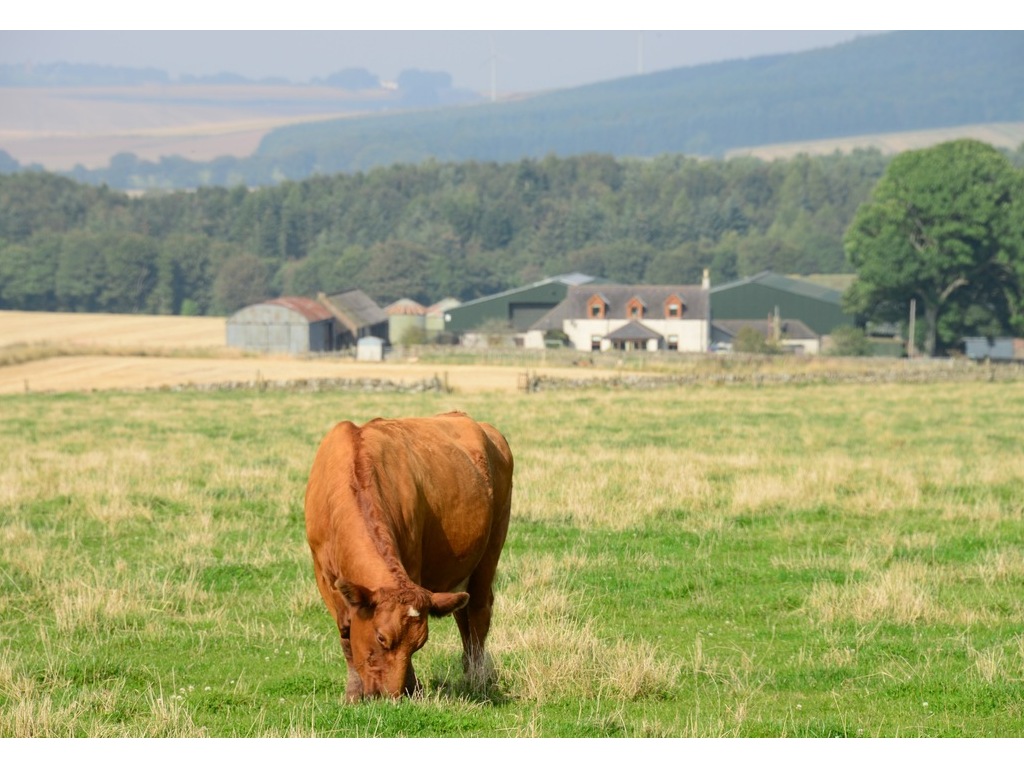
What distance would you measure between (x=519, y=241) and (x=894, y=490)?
564 feet

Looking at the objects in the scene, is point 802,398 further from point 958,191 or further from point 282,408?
point 958,191

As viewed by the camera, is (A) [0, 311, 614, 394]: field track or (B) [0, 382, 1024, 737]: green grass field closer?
(B) [0, 382, 1024, 737]: green grass field

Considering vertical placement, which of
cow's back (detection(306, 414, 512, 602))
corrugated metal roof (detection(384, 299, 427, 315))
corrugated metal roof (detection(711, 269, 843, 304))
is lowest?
corrugated metal roof (detection(384, 299, 427, 315))

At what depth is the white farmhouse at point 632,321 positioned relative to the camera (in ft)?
306

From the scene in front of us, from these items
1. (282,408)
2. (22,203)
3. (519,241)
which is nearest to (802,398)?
(282,408)

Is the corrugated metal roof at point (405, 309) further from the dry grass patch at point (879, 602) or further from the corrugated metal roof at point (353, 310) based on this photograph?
the dry grass patch at point (879, 602)

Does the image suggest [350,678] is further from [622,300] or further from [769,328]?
[769,328]

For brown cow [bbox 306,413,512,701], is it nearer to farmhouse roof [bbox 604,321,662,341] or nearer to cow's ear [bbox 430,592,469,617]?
cow's ear [bbox 430,592,469,617]

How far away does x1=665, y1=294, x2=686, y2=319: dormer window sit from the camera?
94.6m

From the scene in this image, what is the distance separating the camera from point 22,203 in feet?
599

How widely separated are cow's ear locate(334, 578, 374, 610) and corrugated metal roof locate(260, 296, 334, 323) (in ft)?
278

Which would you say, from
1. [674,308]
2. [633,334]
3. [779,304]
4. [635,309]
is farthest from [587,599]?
[779,304]

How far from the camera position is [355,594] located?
7.54 metres

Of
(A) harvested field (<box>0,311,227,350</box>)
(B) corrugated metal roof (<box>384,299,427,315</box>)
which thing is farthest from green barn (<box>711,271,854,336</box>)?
(A) harvested field (<box>0,311,227,350</box>)
